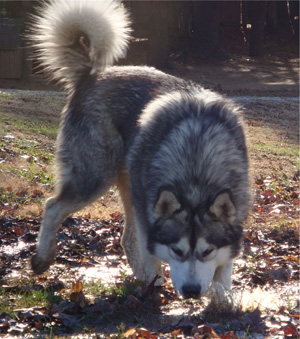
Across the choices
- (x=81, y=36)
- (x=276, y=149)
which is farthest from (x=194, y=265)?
(x=276, y=149)

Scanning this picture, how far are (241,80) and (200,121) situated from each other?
14735 mm

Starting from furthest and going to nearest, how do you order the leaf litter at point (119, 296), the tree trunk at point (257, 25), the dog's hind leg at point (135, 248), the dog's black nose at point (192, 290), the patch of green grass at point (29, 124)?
1. the tree trunk at point (257, 25)
2. the patch of green grass at point (29, 124)
3. the dog's hind leg at point (135, 248)
4. the dog's black nose at point (192, 290)
5. the leaf litter at point (119, 296)

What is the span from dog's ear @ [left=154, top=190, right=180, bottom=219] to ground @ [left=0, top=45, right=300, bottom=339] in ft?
1.95

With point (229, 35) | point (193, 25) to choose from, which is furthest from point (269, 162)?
point (229, 35)

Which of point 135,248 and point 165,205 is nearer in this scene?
point 165,205

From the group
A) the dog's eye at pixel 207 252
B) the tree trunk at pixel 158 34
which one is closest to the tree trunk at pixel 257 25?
the tree trunk at pixel 158 34

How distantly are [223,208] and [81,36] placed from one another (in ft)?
7.97

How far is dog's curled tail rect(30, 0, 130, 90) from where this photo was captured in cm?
602

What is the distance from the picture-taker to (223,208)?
4.67 m

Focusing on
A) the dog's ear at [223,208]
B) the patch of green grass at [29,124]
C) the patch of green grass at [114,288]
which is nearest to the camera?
the dog's ear at [223,208]

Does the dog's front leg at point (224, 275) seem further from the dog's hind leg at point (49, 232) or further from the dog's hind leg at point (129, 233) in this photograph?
the dog's hind leg at point (49, 232)

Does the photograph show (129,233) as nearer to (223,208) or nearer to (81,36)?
(223,208)

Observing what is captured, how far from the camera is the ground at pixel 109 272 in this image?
4.36 metres

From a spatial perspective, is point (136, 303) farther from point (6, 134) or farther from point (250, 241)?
point (6, 134)
